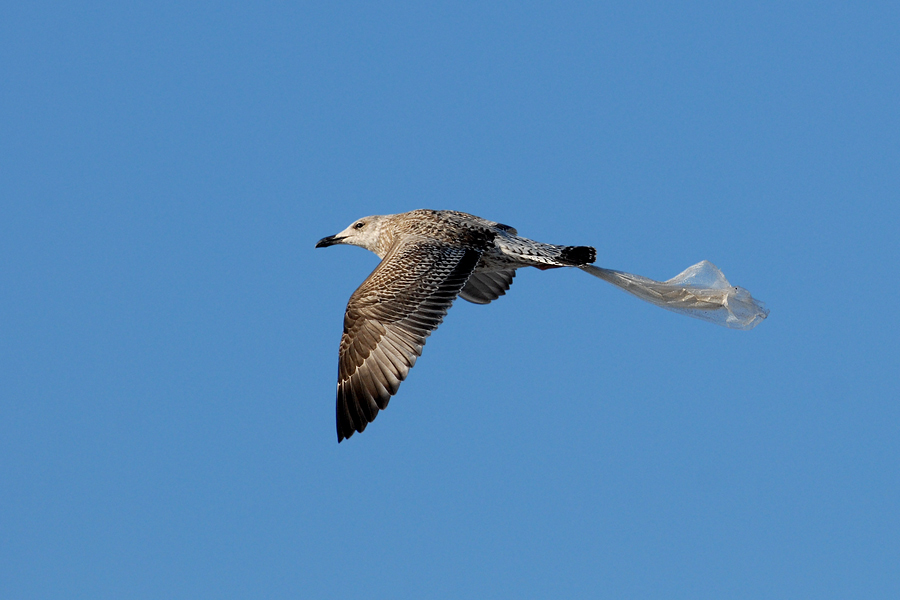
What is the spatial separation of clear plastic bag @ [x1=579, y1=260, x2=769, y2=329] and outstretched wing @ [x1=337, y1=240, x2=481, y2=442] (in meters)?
2.55

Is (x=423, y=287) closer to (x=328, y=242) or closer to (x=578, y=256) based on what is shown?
(x=578, y=256)

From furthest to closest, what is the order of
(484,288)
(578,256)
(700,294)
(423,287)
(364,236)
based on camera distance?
(484,288) → (364,236) → (700,294) → (578,256) → (423,287)

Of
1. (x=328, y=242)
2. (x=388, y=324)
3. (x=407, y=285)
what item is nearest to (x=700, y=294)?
(x=407, y=285)

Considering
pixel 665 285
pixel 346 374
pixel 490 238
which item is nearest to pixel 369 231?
pixel 490 238

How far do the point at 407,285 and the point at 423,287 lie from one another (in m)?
0.20

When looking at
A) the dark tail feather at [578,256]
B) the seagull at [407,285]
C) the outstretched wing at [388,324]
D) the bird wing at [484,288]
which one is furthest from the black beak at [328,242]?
the dark tail feather at [578,256]

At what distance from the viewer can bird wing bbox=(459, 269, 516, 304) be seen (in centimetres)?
1585

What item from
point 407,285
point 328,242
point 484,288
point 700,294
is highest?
point 700,294

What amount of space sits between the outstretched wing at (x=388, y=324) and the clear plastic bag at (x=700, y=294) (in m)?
2.55

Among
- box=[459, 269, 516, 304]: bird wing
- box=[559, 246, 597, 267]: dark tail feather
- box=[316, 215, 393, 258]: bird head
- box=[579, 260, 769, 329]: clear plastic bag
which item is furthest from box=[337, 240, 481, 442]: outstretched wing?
Answer: box=[579, 260, 769, 329]: clear plastic bag

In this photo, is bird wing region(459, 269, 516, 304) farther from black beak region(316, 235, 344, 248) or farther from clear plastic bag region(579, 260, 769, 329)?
black beak region(316, 235, 344, 248)

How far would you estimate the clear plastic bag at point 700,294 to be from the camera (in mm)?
13984

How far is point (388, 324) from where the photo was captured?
12.6 m

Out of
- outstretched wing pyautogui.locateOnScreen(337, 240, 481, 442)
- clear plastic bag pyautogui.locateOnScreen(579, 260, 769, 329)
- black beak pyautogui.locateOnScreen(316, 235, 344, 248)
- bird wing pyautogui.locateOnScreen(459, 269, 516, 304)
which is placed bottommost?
outstretched wing pyautogui.locateOnScreen(337, 240, 481, 442)
